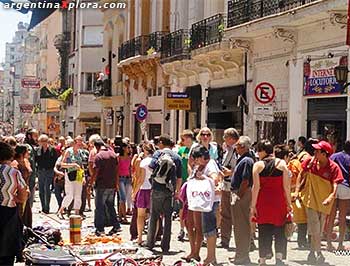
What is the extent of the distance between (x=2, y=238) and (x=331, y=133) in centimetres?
1132

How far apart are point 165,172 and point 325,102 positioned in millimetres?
8248

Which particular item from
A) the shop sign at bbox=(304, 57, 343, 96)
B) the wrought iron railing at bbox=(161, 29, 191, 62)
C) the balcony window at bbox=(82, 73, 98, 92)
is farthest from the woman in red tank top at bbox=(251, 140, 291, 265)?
the balcony window at bbox=(82, 73, 98, 92)

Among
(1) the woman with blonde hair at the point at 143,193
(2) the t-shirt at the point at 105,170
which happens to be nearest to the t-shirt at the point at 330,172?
(1) the woman with blonde hair at the point at 143,193

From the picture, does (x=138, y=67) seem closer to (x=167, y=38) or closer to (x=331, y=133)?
(x=167, y=38)

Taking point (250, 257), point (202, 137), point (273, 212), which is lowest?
point (250, 257)

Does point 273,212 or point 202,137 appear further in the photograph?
point 202,137

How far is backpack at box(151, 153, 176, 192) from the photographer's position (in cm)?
1262

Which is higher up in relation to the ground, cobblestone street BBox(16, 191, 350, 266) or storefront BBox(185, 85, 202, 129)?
storefront BBox(185, 85, 202, 129)

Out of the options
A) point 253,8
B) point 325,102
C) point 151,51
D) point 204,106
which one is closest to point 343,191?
point 325,102

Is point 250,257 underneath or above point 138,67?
underneath

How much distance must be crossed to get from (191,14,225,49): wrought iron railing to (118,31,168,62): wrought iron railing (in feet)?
19.9

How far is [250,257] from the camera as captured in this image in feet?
40.4

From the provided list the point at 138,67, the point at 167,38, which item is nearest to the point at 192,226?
the point at 167,38

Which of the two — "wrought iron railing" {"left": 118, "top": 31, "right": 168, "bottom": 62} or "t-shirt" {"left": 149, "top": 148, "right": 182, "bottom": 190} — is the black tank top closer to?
"t-shirt" {"left": 149, "top": 148, "right": 182, "bottom": 190}
